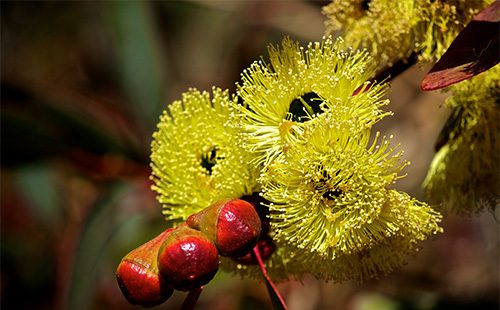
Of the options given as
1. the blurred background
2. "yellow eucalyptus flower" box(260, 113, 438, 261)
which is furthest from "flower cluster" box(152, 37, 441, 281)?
the blurred background

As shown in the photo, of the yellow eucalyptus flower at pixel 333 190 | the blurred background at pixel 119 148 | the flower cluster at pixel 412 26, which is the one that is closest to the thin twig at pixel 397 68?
the flower cluster at pixel 412 26

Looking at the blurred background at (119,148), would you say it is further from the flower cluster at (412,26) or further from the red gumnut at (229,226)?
the red gumnut at (229,226)

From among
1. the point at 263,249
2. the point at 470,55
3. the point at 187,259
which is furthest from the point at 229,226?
the point at 470,55

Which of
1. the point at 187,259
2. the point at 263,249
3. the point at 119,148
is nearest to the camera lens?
the point at 187,259

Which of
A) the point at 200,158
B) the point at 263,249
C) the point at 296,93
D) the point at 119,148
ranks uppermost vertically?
the point at 296,93

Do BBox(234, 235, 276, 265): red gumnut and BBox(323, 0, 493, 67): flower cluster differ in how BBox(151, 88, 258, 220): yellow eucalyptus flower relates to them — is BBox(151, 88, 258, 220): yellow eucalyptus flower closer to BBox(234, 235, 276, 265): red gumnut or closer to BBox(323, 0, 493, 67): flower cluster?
BBox(234, 235, 276, 265): red gumnut

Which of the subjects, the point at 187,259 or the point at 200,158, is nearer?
the point at 187,259

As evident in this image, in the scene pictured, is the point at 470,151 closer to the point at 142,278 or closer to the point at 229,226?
the point at 229,226

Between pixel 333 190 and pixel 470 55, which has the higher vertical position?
pixel 470 55
